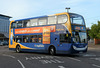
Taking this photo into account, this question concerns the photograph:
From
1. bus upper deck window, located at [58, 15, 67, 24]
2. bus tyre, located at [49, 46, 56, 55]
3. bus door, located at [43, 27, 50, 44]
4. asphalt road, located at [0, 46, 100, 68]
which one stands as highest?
bus upper deck window, located at [58, 15, 67, 24]

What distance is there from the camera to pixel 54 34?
616 inches

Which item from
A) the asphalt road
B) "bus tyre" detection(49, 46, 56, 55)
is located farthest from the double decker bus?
the asphalt road

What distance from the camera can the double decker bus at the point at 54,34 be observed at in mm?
14352

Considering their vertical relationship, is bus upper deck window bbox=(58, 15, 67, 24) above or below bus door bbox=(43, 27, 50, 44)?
→ above

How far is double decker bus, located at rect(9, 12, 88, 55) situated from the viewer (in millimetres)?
14352

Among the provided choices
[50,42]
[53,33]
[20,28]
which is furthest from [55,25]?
[20,28]

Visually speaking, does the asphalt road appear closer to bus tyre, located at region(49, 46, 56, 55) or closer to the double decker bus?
the double decker bus

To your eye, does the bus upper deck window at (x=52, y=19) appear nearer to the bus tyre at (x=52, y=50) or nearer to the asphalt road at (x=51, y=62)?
the bus tyre at (x=52, y=50)

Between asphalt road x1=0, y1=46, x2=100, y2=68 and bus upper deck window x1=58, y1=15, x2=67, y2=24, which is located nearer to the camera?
→ asphalt road x1=0, y1=46, x2=100, y2=68

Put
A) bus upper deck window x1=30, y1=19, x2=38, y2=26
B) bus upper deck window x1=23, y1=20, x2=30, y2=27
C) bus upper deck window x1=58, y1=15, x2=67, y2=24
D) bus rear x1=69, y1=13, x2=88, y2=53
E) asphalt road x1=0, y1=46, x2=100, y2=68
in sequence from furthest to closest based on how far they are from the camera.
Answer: bus upper deck window x1=23, y1=20, x2=30, y2=27 < bus upper deck window x1=30, y1=19, x2=38, y2=26 < bus upper deck window x1=58, y1=15, x2=67, y2=24 < bus rear x1=69, y1=13, x2=88, y2=53 < asphalt road x1=0, y1=46, x2=100, y2=68

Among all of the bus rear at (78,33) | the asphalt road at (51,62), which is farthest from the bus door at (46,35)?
the asphalt road at (51,62)

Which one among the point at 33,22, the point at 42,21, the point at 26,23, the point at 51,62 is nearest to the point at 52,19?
the point at 42,21

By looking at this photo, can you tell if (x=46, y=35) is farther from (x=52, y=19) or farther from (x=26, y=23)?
(x=26, y=23)

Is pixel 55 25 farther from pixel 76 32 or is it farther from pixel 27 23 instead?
pixel 27 23
